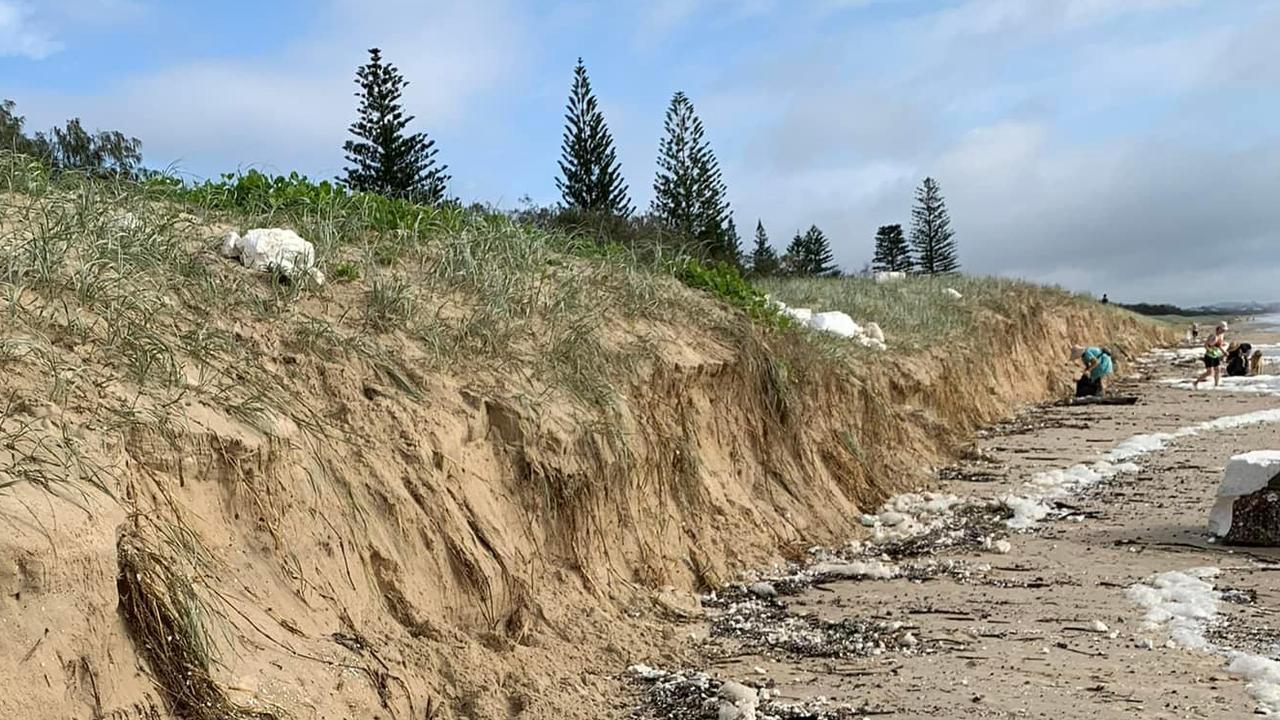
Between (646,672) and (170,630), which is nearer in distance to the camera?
(170,630)

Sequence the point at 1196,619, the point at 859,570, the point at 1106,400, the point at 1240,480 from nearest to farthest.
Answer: the point at 1196,619 < the point at 859,570 < the point at 1240,480 < the point at 1106,400

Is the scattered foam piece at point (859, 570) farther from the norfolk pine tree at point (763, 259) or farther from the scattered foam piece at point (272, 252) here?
the norfolk pine tree at point (763, 259)

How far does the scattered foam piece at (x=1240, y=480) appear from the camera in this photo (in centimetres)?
709

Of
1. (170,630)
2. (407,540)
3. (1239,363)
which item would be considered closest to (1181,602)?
(407,540)

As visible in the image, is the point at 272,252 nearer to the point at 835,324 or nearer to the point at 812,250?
the point at 835,324

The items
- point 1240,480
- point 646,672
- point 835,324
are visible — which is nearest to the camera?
point 646,672

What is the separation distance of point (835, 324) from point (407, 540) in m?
8.38

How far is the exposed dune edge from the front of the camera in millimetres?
2918

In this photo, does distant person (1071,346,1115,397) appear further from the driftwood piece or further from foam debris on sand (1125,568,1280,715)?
foam debris on sand (1125,568,1280,715)

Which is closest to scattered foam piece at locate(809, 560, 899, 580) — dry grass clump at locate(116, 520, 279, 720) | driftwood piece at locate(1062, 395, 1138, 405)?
dry grass clump at locate(116, 520, 279, 720)

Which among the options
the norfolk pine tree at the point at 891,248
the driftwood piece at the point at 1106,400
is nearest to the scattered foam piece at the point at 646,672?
the driftwood piece at the point at 1106,400

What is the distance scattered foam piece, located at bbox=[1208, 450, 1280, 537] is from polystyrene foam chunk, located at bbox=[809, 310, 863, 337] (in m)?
4.88

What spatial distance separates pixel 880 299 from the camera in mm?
16156

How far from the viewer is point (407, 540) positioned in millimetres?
4488
